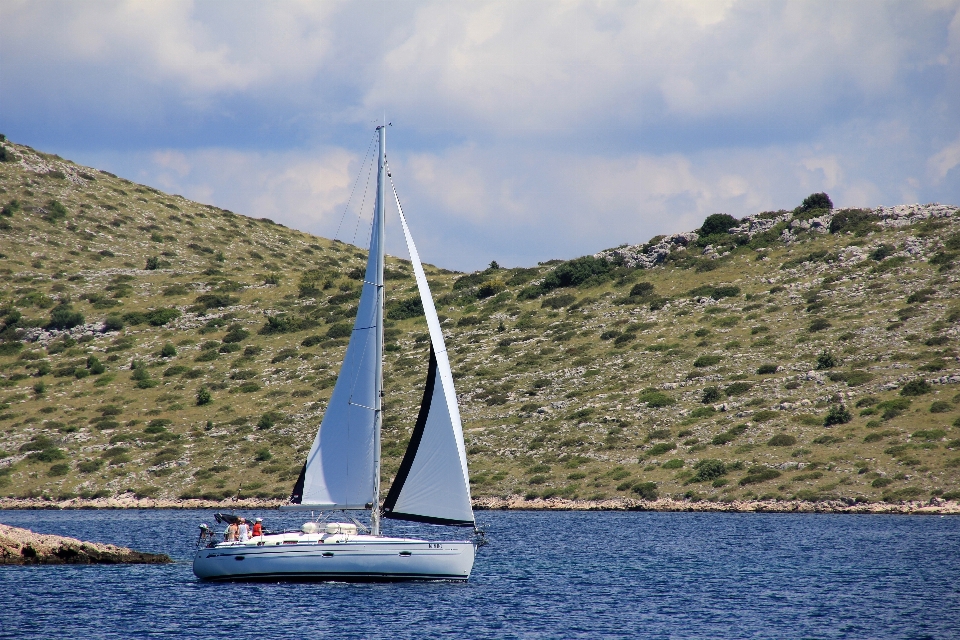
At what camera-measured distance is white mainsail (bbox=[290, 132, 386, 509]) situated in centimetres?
3575

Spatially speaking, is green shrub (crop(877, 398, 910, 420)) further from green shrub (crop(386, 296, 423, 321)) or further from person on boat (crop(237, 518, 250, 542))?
green shrub (crop(386, 296, 423, 321))

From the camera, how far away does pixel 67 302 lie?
380ft

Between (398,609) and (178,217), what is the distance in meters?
129

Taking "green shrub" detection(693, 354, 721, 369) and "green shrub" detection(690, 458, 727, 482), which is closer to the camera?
"green shrub" detection(690, 458, 727, 482)

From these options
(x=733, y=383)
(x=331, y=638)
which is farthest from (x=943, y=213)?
(x=331, y=638)

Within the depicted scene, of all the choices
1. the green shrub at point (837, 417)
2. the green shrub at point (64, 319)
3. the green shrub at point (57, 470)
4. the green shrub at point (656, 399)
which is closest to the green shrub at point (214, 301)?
the green shrub at point (64, 319)

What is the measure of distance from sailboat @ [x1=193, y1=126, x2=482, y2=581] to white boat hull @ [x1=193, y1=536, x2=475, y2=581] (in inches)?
1.4

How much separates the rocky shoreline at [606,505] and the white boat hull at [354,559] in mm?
25748

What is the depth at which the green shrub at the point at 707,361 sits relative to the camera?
8806 centimetres

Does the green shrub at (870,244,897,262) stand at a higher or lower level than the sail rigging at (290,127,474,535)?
higher

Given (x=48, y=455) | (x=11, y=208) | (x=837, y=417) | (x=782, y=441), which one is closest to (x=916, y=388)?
(x=837, y=417)

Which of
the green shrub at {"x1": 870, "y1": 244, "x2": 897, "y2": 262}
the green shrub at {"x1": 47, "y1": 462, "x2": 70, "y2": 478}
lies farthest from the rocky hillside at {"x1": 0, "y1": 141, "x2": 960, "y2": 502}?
the green shrub at {"x1": 870, "y1": 244, "x2": 897, "y2": 262}

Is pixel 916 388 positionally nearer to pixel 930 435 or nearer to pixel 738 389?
pixel 930 435

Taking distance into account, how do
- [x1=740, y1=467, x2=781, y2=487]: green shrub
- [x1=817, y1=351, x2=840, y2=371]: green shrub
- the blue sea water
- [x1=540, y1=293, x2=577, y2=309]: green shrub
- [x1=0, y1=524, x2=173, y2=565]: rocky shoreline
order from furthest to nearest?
[x1=540, y1=293, x2=577, y2=309]: green shrub
[x1=817, y1=351, x2=840, y2=371]: green shrub
[x1=740, y1=467, x2=781, y2=487]: green shrub
[x1=0, y1=524, x2=173, y2=565]: rocky shoreline
the blue sea water
